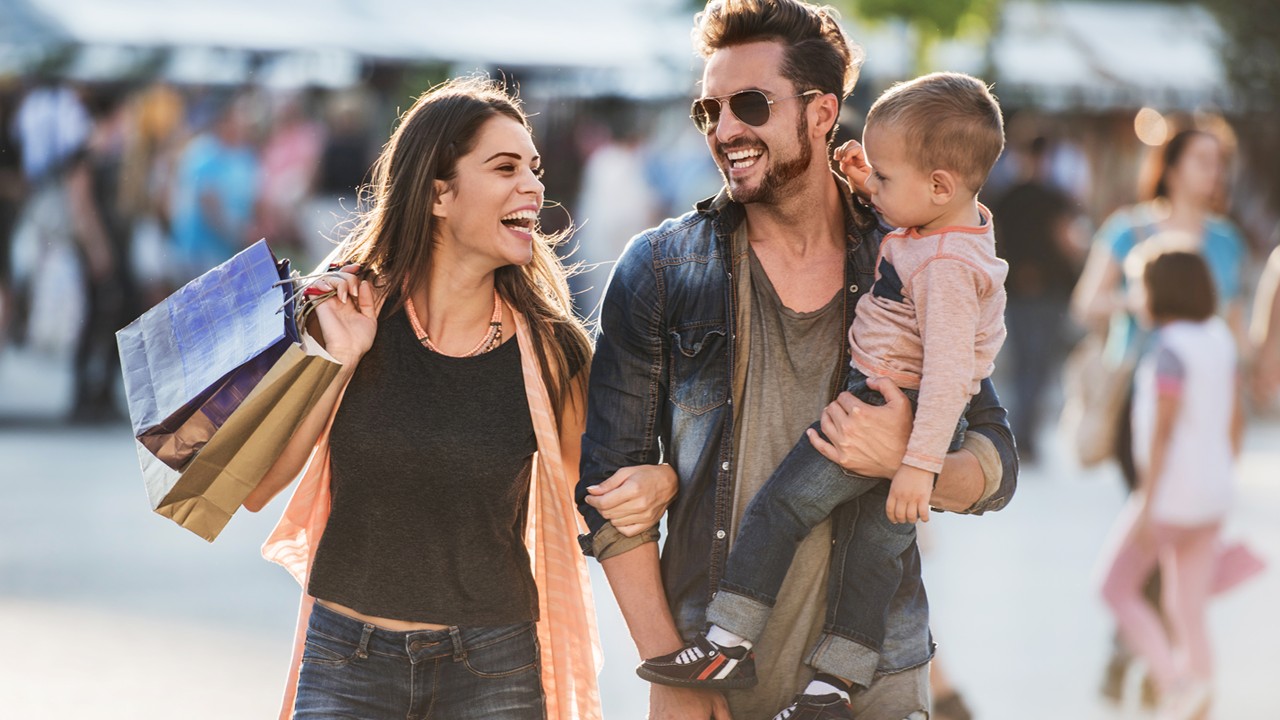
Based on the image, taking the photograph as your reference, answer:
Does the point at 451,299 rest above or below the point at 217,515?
above

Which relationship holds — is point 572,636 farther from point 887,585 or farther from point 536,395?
point 887,585

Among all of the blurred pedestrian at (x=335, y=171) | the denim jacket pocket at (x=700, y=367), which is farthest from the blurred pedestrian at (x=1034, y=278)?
the denim jacket pocket at (x=700, y=367)

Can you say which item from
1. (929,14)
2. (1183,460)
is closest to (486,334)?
(1183,460)

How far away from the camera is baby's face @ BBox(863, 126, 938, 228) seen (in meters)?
3.28

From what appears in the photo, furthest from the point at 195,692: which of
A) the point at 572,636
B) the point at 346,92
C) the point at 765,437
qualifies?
the point at 346,92

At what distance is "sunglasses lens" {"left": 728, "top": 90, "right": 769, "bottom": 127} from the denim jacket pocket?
0.43 m

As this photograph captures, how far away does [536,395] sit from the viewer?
12.2 ft

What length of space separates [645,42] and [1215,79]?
27.1ft

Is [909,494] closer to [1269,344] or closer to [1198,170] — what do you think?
[1269,344]

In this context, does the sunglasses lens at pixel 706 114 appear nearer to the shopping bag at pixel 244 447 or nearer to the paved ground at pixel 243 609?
the shopping bag at pixel 244 447

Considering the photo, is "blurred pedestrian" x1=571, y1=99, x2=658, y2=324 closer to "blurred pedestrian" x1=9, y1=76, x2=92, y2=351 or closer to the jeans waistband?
"blurred pedestrian" x1=9, y1=76, x2=92, y2=351

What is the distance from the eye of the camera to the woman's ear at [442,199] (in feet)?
12.5

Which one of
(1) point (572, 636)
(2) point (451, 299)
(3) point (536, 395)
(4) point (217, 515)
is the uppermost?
(2) point (451, 299)

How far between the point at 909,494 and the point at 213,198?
11.6m
